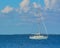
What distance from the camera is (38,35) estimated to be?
86500 mm

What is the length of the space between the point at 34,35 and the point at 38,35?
11.5ft

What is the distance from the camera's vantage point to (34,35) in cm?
8988
